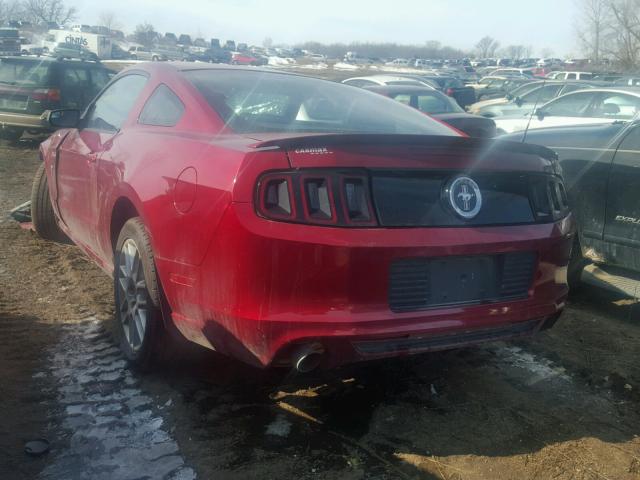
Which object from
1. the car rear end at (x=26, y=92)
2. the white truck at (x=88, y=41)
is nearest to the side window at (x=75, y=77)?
the car rear end at (x=26, y=92)

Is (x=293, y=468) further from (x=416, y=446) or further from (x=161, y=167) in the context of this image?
(x=161, y=167)

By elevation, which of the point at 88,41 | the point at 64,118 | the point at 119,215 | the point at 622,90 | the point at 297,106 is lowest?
the point at 119,215

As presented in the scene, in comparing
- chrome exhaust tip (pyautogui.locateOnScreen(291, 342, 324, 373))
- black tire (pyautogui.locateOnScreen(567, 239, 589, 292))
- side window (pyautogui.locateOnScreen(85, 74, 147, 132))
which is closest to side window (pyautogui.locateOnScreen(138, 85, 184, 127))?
side window (pyautogui.locateOnScreen(85, 74, 147, 132))

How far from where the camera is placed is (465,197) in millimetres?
2822

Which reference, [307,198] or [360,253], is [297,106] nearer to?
[307,198]

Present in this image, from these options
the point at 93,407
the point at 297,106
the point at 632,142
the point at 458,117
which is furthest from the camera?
the point at 458,117

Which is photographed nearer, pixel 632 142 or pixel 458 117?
pixel 632 142

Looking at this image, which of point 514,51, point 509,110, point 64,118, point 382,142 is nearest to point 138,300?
point 382,142

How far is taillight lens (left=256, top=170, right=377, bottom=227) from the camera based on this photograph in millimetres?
2566

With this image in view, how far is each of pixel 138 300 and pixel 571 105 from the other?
28.5 feet

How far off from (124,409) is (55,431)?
0.31 m

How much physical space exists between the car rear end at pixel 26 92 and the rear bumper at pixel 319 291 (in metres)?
10.1

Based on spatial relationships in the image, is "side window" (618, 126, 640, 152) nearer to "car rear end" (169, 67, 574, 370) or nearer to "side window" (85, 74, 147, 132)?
"car rear end" (169, 67, 574, 370)

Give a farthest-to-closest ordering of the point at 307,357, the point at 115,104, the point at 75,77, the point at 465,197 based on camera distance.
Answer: the point at 75,77, the point at 115,104, the point at 465,197, the point at 307,357
